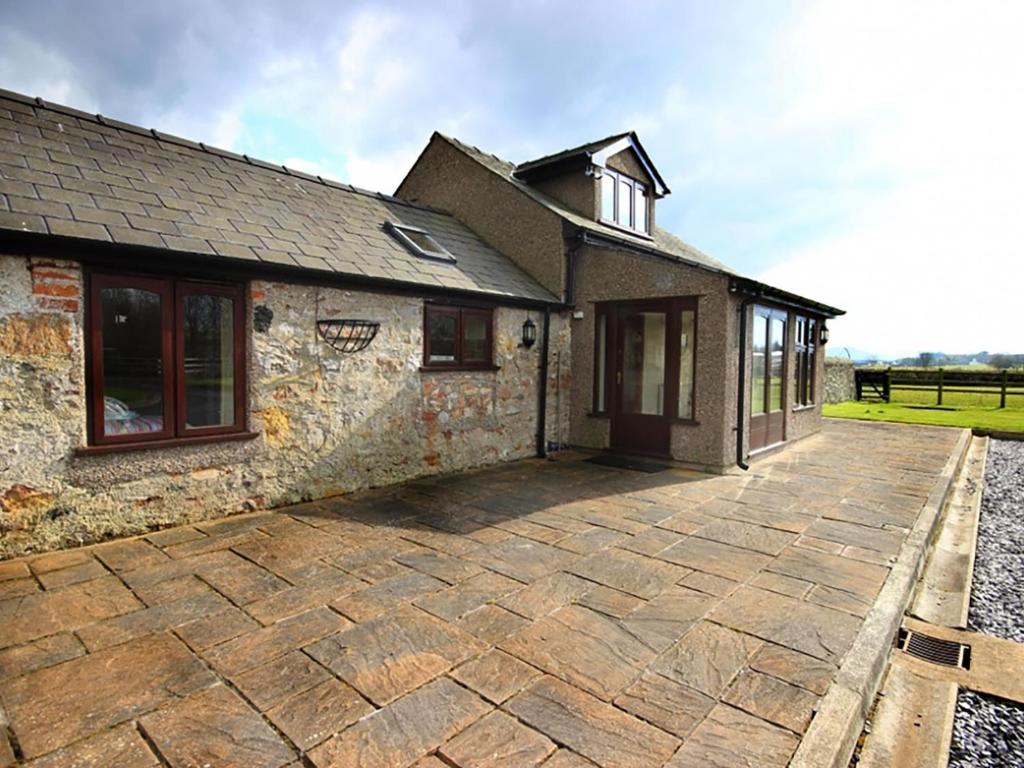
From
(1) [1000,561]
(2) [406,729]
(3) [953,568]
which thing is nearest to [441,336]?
(2) [406,729]

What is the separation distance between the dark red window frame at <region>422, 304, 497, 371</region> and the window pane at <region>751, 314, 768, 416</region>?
13.7 ft

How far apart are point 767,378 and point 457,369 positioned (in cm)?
543

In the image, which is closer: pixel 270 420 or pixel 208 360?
pixel 208 360

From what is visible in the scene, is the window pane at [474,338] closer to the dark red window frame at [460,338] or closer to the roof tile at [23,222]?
the dark red window frame at [460,338]

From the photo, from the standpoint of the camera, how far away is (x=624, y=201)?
1164 cm

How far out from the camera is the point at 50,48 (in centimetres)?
648

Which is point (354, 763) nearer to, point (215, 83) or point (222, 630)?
point (222, 630)

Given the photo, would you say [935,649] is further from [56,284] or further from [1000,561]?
[56,284]

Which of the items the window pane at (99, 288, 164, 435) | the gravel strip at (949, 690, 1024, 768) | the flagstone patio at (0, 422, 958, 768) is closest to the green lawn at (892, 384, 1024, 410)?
the flagstone patio at (0, 422, 958, 768)

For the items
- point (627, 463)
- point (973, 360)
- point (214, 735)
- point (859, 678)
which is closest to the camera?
point (214, 735)

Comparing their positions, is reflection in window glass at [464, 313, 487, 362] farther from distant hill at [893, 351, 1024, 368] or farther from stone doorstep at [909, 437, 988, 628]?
distant hill at [893, 351, 1024, 368]

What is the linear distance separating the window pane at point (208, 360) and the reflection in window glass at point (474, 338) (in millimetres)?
3173

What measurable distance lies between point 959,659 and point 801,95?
7.85 meters

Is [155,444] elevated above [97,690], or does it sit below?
above
